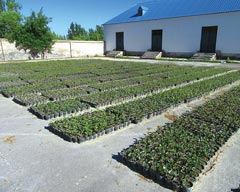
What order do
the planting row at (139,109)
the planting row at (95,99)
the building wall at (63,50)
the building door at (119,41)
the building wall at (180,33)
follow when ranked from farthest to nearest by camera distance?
the building door at (119,41) → the building wall at (63,50) → the building wall at (180,33) → the planting row at (95,99) → the planting row at (139,109)

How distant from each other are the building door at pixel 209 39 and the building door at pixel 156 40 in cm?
552

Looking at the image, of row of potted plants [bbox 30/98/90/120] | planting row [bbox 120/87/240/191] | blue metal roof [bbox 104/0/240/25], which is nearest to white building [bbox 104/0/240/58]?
blue metal roof [bbox 104/0/240/25]

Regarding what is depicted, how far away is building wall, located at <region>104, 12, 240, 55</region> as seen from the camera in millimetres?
21531

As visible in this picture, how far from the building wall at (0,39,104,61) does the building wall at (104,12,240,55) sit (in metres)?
2.64

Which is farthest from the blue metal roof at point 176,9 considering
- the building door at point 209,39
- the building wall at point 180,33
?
the building door at point 209,39

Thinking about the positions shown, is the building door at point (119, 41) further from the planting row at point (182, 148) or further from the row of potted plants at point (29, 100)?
the planting row at point (182, 148)

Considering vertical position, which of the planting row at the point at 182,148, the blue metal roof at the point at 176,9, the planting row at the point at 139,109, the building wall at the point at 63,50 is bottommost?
the planting row at the point at 182,148

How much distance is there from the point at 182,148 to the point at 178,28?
946 inches

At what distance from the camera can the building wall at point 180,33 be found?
21531 mm

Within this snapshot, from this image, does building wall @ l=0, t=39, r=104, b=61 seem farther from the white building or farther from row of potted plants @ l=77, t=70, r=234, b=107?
row of potted plants @ l=77, t=70, r=234, b=107

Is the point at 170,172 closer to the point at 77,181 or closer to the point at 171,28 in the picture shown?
the point at 77,181

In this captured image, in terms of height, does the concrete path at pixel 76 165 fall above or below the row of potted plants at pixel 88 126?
below

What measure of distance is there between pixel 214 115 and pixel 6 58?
2370cm

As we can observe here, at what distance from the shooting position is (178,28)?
25328mm
